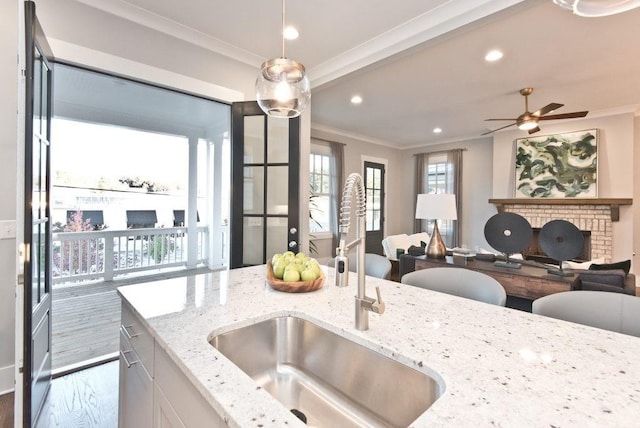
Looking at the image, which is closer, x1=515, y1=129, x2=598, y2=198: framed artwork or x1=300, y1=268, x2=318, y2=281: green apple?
x1=300, y1=268, x2=318, y2=281: green apple

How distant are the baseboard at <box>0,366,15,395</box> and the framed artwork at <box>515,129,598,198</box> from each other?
267 inches

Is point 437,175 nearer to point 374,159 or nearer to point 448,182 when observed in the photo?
point 448,182

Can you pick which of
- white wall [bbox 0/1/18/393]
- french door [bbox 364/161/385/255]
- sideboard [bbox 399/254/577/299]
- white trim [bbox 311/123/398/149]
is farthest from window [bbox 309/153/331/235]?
white wall [bbox 0/1/18/393]

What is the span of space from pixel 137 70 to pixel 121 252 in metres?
3.89

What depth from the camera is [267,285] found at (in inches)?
59.3

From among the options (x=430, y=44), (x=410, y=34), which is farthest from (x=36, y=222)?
(x=430, y=44)

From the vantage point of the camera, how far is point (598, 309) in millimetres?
1221

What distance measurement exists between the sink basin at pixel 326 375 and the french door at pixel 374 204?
5.58 metres

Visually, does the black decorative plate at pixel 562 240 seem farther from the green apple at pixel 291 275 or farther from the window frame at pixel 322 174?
the window frame at pixel 322 174

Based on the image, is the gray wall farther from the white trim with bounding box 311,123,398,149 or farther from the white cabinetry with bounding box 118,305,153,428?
the white cabinetry with bounding box 118,305,153,428

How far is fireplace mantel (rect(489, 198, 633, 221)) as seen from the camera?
466cm

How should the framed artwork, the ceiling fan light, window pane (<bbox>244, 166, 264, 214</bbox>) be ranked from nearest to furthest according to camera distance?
1. window pane (<bbox>244, 166, 264, 214</bbox>)
2. the ceiling fan light
3. the framed artwork

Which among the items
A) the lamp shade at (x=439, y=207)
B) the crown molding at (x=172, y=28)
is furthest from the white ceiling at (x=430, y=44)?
the lamp shade at (x=439, y=207)

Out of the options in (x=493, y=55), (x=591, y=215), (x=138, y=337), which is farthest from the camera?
(x=591, y=215)
